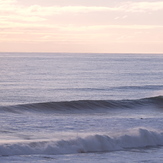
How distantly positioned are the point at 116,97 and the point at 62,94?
4.53 metres

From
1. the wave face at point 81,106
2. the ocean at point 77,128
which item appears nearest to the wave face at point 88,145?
the ocean at point 77,128

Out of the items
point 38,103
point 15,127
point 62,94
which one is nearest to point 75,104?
point 38,103

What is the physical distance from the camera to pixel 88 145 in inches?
679

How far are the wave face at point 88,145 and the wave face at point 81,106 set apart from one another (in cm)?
905

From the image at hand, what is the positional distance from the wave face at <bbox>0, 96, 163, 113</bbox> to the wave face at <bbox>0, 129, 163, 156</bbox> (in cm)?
905

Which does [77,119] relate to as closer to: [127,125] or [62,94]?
[127,125]

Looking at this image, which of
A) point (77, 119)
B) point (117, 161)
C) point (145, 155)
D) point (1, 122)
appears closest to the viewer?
point (117, 161)

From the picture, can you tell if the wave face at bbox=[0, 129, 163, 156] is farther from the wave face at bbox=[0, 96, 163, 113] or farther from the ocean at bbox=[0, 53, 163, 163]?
the wave face at bbox=[0, 96, 163, 113]

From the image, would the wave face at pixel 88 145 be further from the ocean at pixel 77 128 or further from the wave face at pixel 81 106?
the wave face at pixel 81 106

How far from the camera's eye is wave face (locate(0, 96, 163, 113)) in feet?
88.4

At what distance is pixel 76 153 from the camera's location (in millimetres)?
16328

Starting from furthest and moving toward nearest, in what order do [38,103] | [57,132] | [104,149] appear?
[38,103], [57,132], [104,149]

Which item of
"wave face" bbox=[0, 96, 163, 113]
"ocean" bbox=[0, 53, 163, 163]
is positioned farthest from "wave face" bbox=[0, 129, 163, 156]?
"wave face" bbox=[0, 96, 163, 113]

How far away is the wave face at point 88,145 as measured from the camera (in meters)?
15.8
